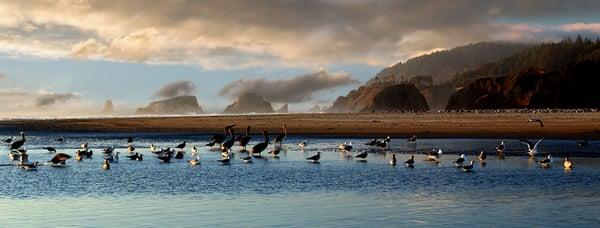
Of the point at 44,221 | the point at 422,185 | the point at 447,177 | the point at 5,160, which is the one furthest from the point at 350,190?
the point at 5,160

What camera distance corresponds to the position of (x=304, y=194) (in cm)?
2283

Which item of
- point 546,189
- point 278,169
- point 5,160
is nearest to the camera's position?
point 546,189

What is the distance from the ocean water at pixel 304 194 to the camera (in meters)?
18.0

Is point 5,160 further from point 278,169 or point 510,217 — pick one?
point 510,217

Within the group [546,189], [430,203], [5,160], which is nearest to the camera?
[430,203]

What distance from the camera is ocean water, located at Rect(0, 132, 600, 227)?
59.0 feet

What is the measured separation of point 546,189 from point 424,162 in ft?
37.3

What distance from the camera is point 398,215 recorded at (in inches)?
719

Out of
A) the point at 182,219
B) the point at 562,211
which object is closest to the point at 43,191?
the point at 182,219

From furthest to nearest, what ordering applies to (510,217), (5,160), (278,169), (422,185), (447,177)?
1. (5,160)
2. (278,169)
3. (447,177)
4. (422,185)
5. (510,217)

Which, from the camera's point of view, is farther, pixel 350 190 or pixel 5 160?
pixel 5 160

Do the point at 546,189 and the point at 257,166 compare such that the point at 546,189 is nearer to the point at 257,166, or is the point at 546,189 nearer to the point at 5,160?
the point at 257,166

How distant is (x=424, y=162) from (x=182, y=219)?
60.7 ft

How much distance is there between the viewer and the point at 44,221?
59.8 feet
